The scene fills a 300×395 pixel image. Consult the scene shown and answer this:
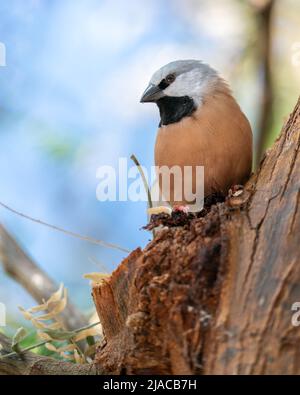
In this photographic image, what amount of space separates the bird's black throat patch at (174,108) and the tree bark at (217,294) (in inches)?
27.7

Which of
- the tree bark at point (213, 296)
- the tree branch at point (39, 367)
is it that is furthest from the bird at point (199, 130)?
the tree branch at point (39, 367)

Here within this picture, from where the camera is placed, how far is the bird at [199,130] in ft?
7.66

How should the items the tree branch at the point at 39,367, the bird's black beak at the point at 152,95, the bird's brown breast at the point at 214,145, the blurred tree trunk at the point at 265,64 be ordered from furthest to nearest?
the blurred tree trunk at the point at 265,64, the bird's black beak at the point at 152,95, the bird's brown breast at the point at 214,145, the tree branch at the point at 39,367

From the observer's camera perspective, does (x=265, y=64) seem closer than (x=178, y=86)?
No

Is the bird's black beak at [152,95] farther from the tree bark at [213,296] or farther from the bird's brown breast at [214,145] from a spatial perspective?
the tree bark at [213,296]

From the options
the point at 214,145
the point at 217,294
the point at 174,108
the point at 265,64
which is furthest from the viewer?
the point at 265,64

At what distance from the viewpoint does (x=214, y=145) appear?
2320 millimetres

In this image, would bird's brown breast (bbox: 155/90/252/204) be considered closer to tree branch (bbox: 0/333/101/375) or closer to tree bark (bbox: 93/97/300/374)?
tree bark (bbox: 93/97/300/374)

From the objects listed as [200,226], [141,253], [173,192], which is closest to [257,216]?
[200,226]

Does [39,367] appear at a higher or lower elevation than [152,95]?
lower

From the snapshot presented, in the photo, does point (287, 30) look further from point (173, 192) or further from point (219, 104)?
point (173, 192)

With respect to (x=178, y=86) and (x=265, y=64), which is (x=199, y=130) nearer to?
(x=178, y=86)

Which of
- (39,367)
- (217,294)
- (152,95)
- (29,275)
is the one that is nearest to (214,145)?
(152,95)

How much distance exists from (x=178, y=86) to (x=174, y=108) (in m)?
0.12
